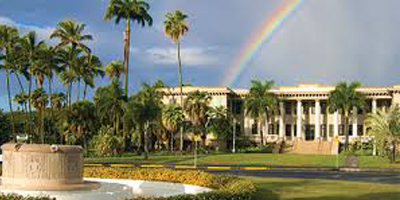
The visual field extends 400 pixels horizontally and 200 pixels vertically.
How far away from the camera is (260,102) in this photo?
78250mm

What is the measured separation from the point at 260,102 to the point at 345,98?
1186 cm

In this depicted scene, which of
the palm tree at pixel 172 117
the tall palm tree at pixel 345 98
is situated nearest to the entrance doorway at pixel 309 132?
the tall palm tree at pixel 345 98

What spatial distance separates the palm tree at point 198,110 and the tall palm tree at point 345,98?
17655 millimetres

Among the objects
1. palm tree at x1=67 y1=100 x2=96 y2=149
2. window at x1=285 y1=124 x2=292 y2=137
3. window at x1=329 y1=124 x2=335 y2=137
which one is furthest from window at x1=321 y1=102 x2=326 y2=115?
palm tree at x1=67 y1=100 x2=96 y2=149

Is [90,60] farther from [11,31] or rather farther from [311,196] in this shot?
[311,196]

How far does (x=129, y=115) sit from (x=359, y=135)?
3901 centimetres

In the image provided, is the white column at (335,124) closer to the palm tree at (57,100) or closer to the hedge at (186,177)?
the palm tree at (57,100)

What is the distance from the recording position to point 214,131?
3027 inches

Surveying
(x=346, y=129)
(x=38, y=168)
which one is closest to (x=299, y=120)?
(x=346, y=129)

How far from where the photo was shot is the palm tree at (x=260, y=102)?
78.2 meters

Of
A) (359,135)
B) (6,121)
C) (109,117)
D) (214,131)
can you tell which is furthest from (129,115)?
(359,135)

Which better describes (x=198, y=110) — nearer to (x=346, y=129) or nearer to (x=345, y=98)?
(x=345, y=98)

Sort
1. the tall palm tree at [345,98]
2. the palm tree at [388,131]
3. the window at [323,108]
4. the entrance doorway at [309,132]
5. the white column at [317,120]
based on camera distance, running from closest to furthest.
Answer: the palm tree at [388,131] < the tall palm tree at [345,98] < the white column at [317,120] < the entrance doorway at [309,132] < the window at [323,108]

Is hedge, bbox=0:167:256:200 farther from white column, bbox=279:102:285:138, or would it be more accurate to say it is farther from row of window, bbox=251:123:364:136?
row of window, bbox=251:123:364:136
